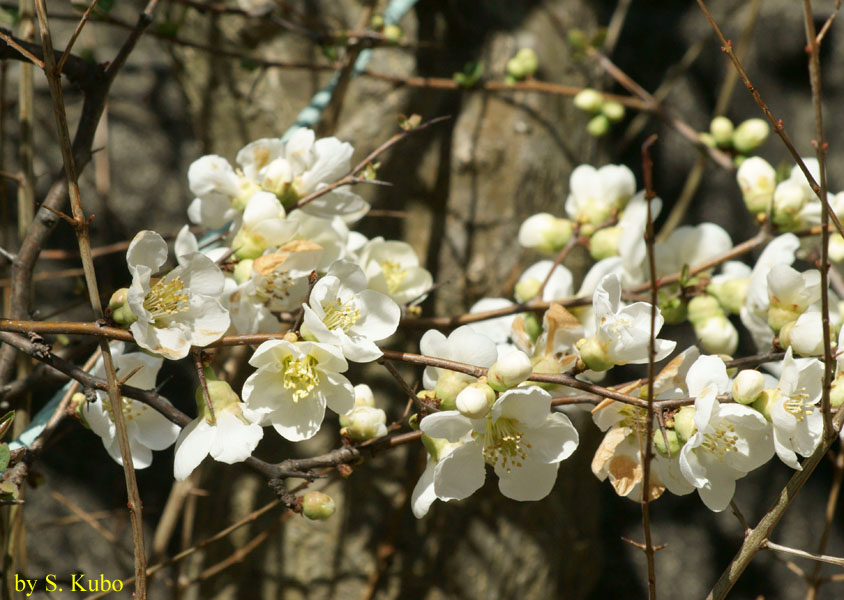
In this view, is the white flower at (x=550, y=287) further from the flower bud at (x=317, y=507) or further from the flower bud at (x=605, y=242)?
the flower bud at (x=317, y=507)

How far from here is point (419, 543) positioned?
141cm

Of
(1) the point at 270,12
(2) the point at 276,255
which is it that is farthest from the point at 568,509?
(1) the point at 270,12

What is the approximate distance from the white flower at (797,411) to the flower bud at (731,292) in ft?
0.89

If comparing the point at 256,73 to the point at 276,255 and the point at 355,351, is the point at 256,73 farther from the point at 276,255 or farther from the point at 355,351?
the point at 355,351

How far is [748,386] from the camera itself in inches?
Answer: 25.3

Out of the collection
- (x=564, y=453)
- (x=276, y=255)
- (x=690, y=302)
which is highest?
(x=276, y=255)

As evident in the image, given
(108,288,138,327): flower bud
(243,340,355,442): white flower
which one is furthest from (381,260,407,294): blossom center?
(108,288,138,327): flower bud

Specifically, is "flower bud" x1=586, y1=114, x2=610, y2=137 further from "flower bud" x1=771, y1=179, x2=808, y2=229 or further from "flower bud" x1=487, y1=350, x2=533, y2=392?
"flower bud" x1=487, y1=350, x2=533, y2=392

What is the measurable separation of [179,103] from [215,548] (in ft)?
4.69

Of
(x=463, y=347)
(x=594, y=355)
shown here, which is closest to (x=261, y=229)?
(x=463, y=347)

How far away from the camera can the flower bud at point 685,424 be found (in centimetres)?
66

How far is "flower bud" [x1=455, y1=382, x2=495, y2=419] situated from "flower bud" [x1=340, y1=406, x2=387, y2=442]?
132 millimetres

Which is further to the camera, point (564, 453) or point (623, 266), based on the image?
point (623, 266)

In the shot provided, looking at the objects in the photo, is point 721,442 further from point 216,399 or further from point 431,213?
point 431,213
